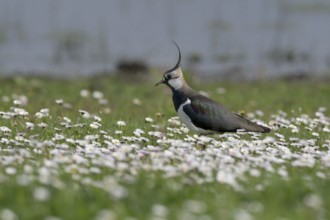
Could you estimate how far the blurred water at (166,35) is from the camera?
2148 cm

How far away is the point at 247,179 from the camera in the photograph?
7.12 meters

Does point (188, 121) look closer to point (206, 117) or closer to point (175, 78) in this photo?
point (206, 117)

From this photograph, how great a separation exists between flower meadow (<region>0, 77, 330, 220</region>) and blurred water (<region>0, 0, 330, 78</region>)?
9.60 metres

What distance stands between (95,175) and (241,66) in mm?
14585

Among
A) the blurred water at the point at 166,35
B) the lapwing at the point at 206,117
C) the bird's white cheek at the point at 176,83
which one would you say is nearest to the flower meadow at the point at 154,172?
the lapwing at the point at 206,117

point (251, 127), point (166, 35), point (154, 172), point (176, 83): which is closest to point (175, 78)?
point (176, 83)

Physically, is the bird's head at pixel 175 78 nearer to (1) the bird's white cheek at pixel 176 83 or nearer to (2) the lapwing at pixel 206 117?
(1) the bird's white cheek at pixel 176 83

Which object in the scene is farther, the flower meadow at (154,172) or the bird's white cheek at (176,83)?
the bird's white cheek at (176,83)

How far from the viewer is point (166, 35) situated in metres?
23.4

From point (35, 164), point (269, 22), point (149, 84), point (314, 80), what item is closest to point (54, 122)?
point (35, 164)

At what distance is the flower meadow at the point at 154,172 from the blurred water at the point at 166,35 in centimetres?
960

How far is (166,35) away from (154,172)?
16387 millimetres

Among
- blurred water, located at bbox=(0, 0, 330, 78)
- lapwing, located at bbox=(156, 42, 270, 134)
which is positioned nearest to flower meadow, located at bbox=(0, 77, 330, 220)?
lapwing, located at bbox=(156, 42, 270, 134)

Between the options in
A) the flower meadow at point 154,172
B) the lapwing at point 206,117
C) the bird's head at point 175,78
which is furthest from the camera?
the bird's head at point 175,78
